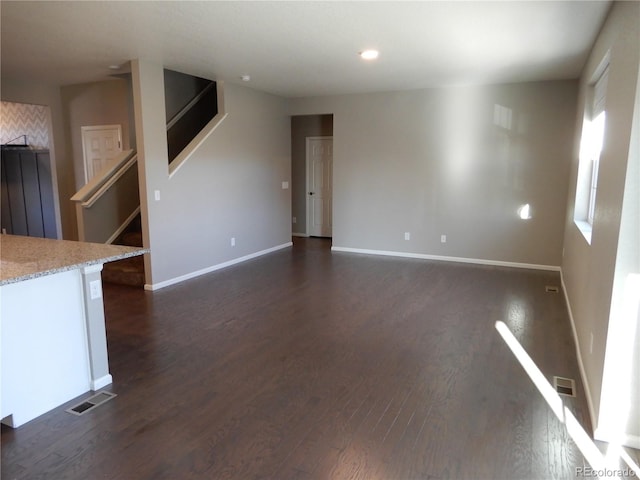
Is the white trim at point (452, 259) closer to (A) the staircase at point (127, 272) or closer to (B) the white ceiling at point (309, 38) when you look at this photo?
(B) the white ceiling at point (309, 38)

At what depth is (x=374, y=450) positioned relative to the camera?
2.14m

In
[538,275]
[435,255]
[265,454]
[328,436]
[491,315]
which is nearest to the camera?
[265,454]

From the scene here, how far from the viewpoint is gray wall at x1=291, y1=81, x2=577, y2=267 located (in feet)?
18.6

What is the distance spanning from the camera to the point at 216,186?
5.81 metres

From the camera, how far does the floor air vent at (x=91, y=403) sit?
8.21 ft

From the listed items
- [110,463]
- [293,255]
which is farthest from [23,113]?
[110,463]

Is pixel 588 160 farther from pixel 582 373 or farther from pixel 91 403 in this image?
pixel 91 403

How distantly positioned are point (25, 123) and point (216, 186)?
3597 millimetres

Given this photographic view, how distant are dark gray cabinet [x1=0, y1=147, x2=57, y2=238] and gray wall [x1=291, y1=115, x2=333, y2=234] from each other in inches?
169

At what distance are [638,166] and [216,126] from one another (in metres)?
4.85

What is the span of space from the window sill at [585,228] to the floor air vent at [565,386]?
3.58 ft

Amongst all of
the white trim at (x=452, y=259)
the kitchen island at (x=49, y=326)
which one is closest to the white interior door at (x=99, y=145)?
the white trim at (x=452, y=259)

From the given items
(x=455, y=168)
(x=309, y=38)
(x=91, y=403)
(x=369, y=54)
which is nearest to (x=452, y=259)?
(x=455, y=168)

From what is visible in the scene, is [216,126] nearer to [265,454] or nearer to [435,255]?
[435,255]
